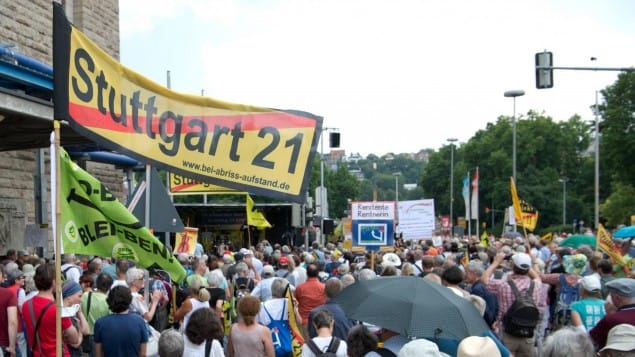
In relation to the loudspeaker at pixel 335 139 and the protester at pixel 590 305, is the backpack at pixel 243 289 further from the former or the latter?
the loudspeaker at pixel 335 139

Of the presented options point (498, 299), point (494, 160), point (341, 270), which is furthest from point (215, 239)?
point (494, 160)

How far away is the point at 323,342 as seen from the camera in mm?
6574

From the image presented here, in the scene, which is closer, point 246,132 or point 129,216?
point 129,216

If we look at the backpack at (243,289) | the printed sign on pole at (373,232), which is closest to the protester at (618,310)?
the backpack at (243,289)

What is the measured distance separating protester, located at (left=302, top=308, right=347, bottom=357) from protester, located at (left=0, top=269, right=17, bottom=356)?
3052mm

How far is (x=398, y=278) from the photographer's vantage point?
665 cm

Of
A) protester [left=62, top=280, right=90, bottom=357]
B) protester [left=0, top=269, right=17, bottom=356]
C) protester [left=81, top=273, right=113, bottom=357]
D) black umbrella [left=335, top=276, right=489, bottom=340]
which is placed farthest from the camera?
protester [left=81, top=273, right=113, bottom=357]

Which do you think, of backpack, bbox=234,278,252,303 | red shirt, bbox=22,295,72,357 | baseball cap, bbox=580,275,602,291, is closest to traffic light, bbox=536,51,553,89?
backpack, bbox=234,278,252,303

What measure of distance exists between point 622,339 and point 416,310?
1705 millimetres

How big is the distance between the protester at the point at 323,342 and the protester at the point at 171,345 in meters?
1.01

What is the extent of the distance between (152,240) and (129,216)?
27 cm

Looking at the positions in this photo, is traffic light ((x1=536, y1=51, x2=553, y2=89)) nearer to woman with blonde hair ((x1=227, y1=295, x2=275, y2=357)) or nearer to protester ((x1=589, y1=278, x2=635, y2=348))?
protester ((x1=589, y1=278, x2=635, y2=348))

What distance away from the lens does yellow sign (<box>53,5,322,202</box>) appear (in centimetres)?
575

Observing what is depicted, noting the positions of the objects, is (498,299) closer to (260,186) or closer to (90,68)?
(260,186)
